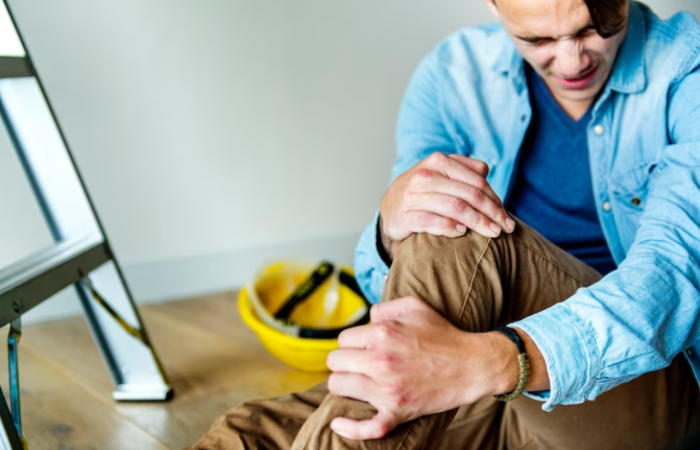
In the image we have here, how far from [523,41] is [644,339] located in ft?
1.53

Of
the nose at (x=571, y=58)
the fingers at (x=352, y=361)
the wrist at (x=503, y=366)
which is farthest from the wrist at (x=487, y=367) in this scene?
the nose at (x=571, y=58)

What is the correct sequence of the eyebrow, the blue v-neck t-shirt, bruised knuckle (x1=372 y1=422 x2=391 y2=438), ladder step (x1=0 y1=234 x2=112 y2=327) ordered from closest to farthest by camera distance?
bruised knuckle (x1=372 y1=422 x2=391 y2=438) → the eyebrow → ladder step (x1=0 y1=234 x2=112 y2=327) → the blue v-neck t-shirt

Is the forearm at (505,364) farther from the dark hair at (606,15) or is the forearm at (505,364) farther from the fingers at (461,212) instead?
the dark hair at (606,15)

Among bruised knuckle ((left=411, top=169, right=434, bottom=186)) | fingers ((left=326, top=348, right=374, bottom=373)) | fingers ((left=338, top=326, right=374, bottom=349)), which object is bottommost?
fingers ((left=326, top=348, right=374, bottom=373))

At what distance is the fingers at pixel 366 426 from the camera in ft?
2.27

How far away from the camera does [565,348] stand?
2.49ft

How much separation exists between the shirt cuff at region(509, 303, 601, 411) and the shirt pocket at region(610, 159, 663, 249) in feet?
1.44

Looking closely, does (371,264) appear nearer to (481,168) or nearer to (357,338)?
(481,168)

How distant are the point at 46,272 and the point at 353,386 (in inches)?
27.2

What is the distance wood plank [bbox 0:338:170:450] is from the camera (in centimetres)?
131

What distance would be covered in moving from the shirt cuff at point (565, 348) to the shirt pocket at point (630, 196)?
0.44 m

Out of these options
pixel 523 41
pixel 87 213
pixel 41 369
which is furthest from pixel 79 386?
pixel 523 41

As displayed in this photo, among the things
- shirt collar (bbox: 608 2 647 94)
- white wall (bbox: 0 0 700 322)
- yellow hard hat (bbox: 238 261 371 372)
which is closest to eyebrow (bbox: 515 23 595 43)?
shirt collar (bbox: 608 2 647 94)

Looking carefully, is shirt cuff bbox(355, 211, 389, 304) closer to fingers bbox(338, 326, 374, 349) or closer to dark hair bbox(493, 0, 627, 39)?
fingers bbox(338, 326, 374, 349)
